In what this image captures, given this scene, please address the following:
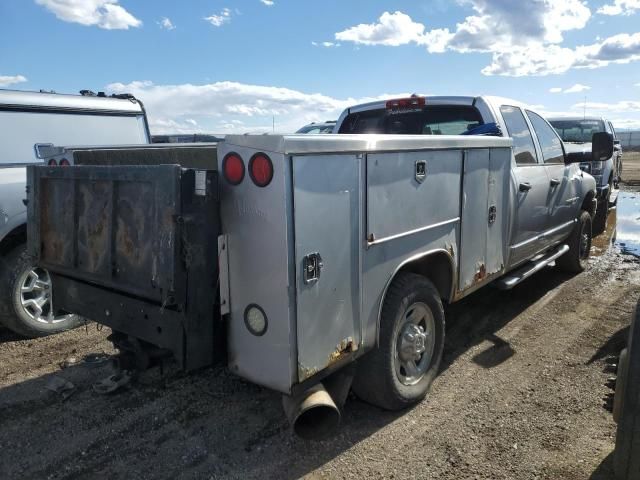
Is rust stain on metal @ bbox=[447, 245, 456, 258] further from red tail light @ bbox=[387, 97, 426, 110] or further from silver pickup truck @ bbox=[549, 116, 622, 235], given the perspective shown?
silver pickup truck @ bbox=[549, 116, 622, 235]

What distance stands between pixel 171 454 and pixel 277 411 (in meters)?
0.74

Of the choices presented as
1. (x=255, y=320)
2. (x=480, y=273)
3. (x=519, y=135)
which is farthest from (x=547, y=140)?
(x=255, y=320)

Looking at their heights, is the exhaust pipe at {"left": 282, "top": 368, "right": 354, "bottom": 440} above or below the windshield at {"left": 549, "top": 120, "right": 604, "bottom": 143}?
below

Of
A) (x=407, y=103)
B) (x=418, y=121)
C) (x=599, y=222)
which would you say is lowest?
(x=599, y=222)

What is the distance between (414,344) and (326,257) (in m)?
1.21

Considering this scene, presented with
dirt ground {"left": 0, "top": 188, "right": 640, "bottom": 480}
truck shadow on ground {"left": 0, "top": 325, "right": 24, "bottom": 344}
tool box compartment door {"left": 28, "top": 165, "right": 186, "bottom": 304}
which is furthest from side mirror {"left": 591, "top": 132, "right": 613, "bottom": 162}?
truck shadow on ground {"left": 0, "top": 325, "right": 24, "bottom": 344}

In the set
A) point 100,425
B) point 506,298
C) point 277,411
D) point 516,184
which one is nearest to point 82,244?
point 100,425

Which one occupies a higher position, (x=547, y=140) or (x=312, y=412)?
(x=547, y=140)

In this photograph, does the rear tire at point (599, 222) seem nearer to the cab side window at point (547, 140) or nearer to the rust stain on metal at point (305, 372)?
the cab side window at point (547, 140)

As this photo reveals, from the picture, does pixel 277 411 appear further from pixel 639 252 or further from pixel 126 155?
pixel 639 252

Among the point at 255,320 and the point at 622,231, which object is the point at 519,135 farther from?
the point at 622,231

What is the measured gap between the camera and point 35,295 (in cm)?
477

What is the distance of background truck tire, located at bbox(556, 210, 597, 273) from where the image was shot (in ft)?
21.5

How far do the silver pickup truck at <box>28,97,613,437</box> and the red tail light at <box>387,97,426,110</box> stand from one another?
3.69ft
